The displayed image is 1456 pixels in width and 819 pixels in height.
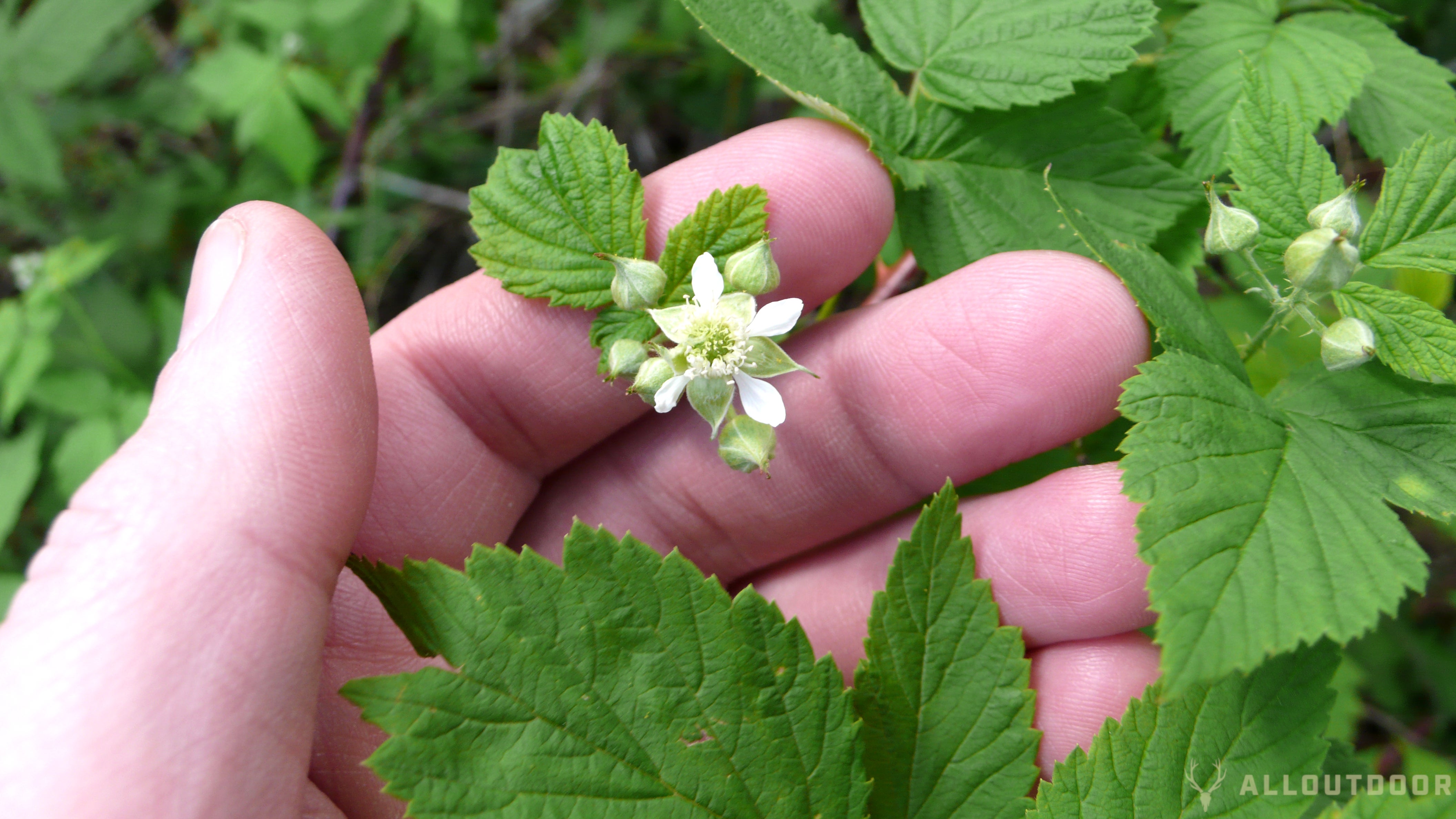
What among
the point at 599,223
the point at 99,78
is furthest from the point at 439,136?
the point at 599,223

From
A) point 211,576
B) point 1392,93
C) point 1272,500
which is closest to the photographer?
point 211,576

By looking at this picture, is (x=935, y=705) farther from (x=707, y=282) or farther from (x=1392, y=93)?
(x=1392, y=93)

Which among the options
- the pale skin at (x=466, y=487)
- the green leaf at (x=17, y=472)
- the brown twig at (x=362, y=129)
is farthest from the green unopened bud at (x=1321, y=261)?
the green leaf at (x=17, y=472)

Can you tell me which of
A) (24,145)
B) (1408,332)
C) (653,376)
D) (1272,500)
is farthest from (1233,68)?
(24,145)

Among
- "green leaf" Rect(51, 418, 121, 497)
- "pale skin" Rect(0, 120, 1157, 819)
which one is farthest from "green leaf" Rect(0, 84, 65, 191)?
"pale skin" Rect(0, 120, 1157, 819)

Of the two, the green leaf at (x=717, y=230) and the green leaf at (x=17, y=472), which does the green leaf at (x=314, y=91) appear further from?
the green leaf at (x=717, y=230)

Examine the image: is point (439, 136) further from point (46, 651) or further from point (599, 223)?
point (46, 651)

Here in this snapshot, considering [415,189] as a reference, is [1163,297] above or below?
above
